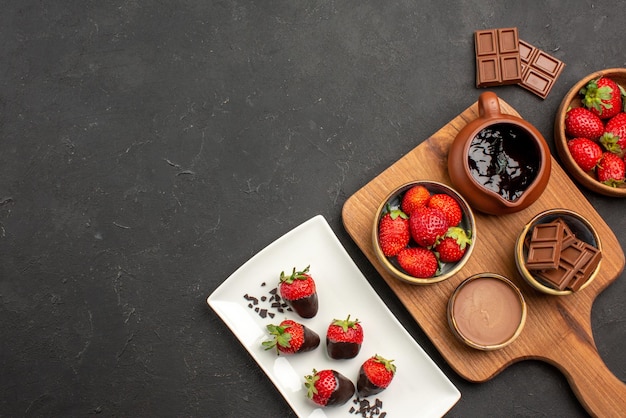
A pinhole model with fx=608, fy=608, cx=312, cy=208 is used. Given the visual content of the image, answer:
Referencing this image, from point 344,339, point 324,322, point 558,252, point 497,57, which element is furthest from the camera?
point 497,57

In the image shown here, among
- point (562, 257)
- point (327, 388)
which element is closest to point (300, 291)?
point (327, 388)

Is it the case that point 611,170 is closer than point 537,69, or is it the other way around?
point 611,170

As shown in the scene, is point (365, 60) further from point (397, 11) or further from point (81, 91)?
point (81, 91)

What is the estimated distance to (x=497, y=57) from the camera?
7.41 ft

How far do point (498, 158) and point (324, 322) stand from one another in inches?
32.1

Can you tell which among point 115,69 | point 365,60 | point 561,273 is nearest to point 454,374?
point 561,273

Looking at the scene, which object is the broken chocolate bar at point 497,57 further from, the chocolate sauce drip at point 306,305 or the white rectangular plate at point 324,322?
the chocolate sauce drip at point 306,305

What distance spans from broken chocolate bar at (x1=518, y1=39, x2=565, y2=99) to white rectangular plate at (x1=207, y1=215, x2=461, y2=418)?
0.94 m

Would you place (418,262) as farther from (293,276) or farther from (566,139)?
(566,139)

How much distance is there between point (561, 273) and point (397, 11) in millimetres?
1120

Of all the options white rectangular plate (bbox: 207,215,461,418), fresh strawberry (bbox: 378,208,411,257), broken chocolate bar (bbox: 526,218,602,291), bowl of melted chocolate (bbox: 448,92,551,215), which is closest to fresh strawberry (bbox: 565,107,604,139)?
bowl of melted chocolate (bbox: 448,92,551,215)

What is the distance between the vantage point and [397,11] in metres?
2.30

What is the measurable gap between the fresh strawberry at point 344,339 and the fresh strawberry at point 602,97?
3.74 ft

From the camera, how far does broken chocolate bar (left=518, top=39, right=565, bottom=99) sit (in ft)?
7.42
